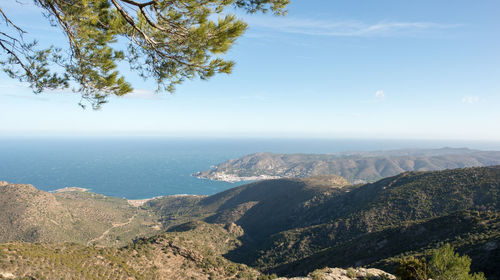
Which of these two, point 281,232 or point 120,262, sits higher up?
point 120,262

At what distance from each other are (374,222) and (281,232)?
20724 mm

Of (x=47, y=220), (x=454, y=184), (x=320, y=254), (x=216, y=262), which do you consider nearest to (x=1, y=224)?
(x=47, y=220)

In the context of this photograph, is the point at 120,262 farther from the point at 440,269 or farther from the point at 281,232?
the point at 281,232

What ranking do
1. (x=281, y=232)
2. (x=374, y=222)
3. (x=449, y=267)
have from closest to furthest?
1. (x=449, y=267)
2. (x=374, y=222)
3. (x=281, y=232)

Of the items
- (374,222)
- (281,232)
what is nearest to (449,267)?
(374,222)

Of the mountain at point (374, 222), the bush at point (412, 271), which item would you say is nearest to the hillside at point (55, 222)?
the mountain at point (374, 222)

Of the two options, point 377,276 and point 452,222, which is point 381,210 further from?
point 377,276

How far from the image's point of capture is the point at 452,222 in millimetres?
30875

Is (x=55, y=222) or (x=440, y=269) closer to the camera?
(x=440, y=269)

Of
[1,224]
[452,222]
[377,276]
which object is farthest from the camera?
[1,224]

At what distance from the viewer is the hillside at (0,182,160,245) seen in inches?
2227

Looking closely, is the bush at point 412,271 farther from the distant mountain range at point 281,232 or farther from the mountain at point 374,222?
the distant mountain range at point 281,232

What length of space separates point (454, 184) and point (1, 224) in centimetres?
10832

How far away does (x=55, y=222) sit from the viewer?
63.2 meters
